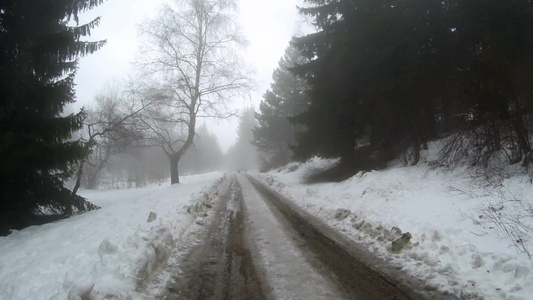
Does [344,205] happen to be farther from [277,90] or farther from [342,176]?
[277,90]

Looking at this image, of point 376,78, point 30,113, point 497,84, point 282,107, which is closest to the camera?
point 497,84

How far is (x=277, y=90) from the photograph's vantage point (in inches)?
1313

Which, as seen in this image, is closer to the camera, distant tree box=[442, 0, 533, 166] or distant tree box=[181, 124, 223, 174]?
distant tree box=[442, 0, 533, 166]

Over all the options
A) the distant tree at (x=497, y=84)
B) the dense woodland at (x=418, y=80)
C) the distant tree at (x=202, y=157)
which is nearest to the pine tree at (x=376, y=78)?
the dense woodland at (x=418, y=80)

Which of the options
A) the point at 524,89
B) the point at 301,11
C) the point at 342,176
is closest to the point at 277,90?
the point at 301,11

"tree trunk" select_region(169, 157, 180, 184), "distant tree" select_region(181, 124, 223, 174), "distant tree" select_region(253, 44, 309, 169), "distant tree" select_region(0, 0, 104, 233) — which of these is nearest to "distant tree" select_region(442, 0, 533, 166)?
"distant tree" select_region(0, 0, 104, 233)

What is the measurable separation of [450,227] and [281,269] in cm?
A: 337

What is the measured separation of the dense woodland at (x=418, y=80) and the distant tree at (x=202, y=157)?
145 ft

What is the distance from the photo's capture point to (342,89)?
14367 millimetres

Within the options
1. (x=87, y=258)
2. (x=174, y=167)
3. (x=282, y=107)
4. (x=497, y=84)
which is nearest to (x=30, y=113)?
(x=87, y=258)

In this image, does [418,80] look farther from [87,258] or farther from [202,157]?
[202,157]

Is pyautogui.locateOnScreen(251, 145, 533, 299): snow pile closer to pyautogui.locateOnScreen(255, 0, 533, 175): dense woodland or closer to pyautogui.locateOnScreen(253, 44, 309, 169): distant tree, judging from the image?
pyautogui.locateOnScreen(255, 0, 533, 175): dense woodland

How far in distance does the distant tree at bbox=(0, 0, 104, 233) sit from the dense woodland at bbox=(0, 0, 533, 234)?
0.11ft

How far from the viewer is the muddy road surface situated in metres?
4.04
